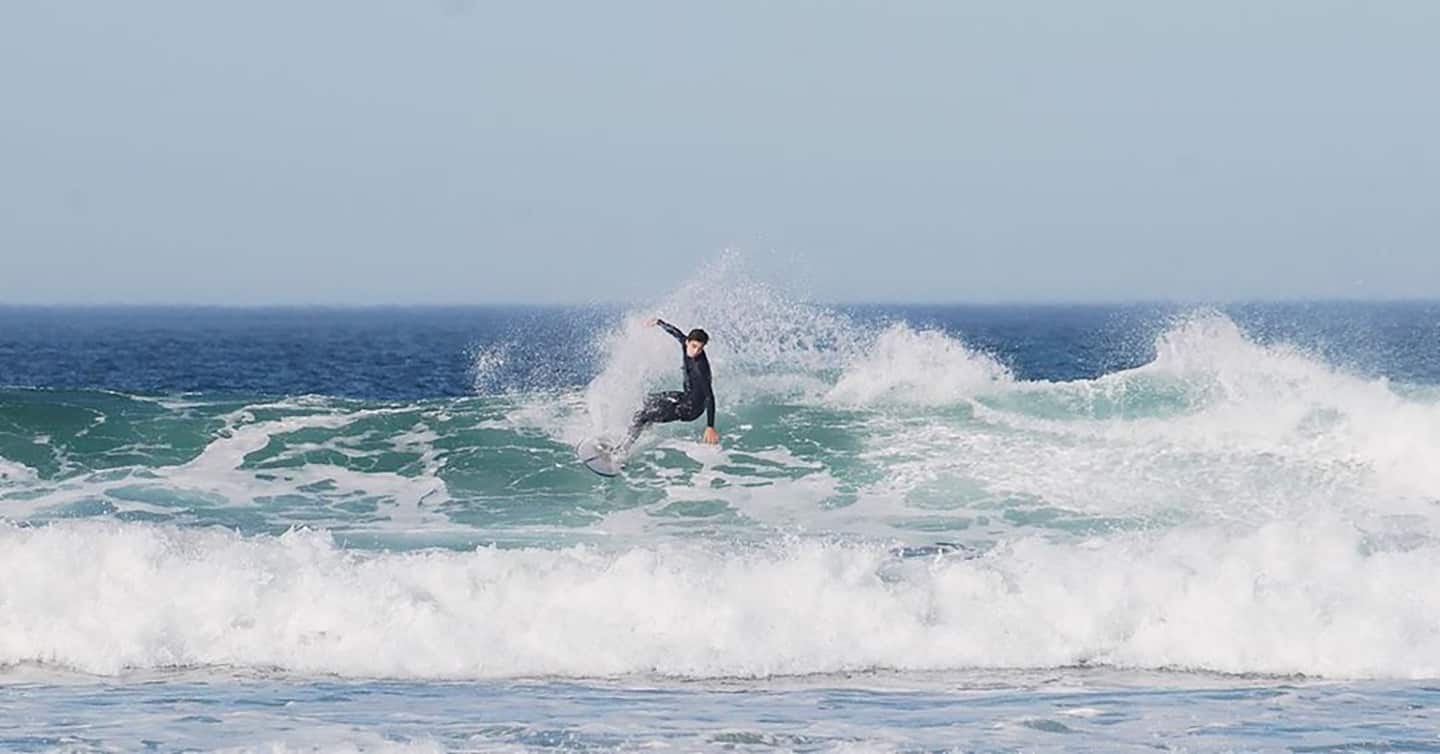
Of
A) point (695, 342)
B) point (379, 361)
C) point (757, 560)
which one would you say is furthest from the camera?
point (379, 361)

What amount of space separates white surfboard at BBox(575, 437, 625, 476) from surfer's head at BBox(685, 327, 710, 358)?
66.6 inches

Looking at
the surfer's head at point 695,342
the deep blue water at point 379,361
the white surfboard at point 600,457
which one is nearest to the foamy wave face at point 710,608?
the surfer's head at point 695,342

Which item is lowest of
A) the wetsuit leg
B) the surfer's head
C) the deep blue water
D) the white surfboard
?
the deep blue water

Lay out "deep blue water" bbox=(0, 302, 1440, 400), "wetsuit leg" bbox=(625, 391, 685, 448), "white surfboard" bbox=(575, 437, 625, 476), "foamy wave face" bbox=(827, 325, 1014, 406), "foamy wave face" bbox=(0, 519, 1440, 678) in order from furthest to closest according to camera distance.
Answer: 1. "deep blue water" bbox=(0, 302, 1440, 400)
2. "foamy wave face" bbox=(827, 325, 1014, 406)
3. "white surfboard" bbox=(575, 437, 625, 476)
4. "wetsuit leg" bbox=(625, 391, 685, 448)
5. "foamy wave face" bbox=(0, 519, 1440, 678)

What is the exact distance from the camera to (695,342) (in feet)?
61.8

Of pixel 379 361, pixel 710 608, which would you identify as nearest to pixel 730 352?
pixel 710 608

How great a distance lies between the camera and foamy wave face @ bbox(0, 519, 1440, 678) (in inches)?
506

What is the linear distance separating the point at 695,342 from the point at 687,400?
0.75 meters

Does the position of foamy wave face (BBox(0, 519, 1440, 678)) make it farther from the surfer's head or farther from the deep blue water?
the deep blue water

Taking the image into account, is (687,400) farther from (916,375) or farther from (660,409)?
(916,375)

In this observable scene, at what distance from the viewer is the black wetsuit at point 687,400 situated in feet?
62.5

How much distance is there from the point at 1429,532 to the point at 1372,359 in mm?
50097

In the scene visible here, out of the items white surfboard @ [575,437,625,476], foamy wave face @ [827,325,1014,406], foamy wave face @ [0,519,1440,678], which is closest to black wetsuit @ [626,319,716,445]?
white surfboard @ [575,437,625,476]

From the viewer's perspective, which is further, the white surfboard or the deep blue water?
the deep blue water
